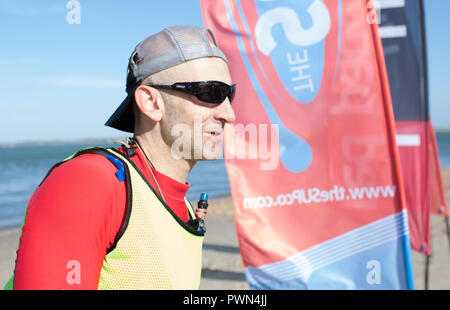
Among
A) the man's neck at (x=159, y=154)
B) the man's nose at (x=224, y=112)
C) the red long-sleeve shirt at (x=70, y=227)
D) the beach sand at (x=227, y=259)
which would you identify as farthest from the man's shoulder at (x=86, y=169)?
the beach sand at (x=227, y=259)

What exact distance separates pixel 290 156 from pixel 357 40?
117cm

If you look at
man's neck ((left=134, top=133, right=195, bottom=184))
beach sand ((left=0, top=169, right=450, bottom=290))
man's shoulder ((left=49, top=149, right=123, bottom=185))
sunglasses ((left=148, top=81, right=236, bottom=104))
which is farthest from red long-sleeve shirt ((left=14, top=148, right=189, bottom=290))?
beach sand ((left=0, top=169, right=450, bottom=290))

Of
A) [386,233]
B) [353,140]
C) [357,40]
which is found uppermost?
[357,40]

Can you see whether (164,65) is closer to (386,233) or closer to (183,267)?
(183,267)

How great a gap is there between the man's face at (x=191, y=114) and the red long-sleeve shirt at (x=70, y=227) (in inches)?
14.3

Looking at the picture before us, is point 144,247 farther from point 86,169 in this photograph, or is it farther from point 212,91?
point 212,91

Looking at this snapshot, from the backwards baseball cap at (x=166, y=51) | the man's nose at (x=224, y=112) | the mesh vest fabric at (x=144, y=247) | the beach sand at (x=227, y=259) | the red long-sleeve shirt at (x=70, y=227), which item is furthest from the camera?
the beach sand at (x=227, y=259)

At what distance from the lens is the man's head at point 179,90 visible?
1.47m

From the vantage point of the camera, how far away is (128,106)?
1.61 m

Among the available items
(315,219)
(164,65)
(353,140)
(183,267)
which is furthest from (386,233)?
(164,65)

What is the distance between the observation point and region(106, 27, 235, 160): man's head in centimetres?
147

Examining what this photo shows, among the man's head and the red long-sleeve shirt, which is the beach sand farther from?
the red long-sleeve shirt

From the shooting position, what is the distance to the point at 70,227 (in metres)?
1.10

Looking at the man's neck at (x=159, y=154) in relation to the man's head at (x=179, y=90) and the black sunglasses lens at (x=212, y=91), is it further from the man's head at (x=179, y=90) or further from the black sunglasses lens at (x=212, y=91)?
the black sunglasses lens at (x=212, y=91)
